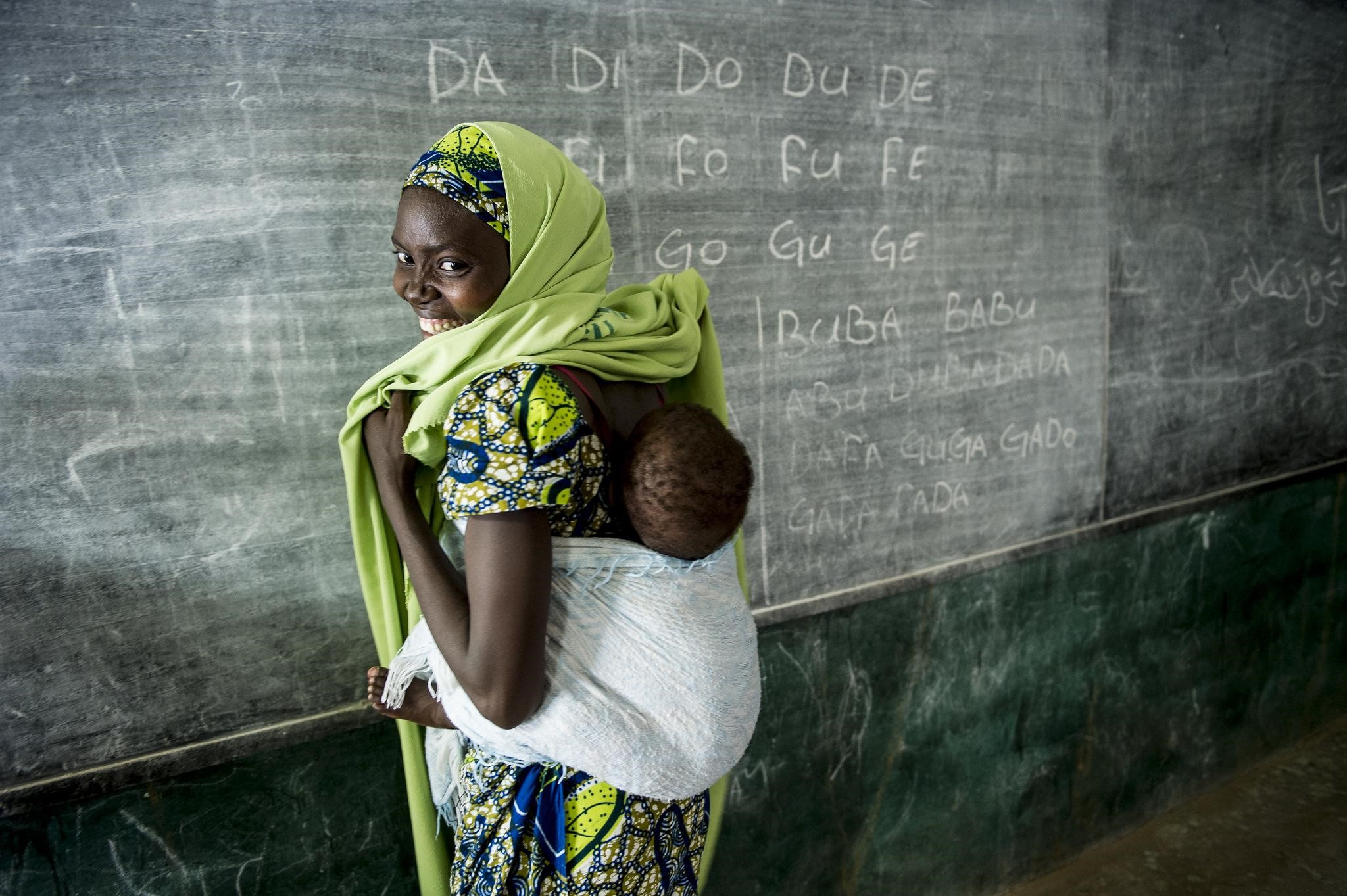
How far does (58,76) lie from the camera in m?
1.50

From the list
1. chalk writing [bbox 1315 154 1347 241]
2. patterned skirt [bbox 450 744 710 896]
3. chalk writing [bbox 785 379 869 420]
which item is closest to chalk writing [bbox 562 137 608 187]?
chalk writing [bbox 785 379 869 420]

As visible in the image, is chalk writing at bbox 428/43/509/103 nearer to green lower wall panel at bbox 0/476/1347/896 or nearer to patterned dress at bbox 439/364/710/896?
patterned dress at bbox 439/364/710/896

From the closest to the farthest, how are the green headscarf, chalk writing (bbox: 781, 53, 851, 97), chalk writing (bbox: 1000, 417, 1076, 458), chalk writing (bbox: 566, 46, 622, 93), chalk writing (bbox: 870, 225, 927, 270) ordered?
the green headscarf, chalk writing (bbox: 566, 46, 622, 93), chalk writing (bbox: 781, 53, 851, 97), chalk writing (bbox: 870, 225, 927, 270), chalk writing (bbox: 1000, 417, 1076, 458)

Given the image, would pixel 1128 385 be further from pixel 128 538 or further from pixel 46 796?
pixel 46 796

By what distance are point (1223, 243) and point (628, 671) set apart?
9.60 feet

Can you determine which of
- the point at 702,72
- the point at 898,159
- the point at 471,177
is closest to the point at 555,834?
the point at 471,177

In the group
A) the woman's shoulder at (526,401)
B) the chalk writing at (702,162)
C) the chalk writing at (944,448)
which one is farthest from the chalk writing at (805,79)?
the woman's shoulder at (526,401)

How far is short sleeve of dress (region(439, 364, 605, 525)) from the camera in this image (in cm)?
121

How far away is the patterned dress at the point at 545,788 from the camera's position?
1218mm

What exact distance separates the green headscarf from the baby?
167 mm

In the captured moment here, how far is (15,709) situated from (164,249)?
2.78ft

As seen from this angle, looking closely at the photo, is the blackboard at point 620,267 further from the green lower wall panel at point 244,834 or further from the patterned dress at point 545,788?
the patterned dress at point 545,788

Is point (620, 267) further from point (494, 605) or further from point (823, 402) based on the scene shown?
point (494, 605)

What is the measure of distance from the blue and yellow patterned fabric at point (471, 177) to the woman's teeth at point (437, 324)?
0.50 feet
